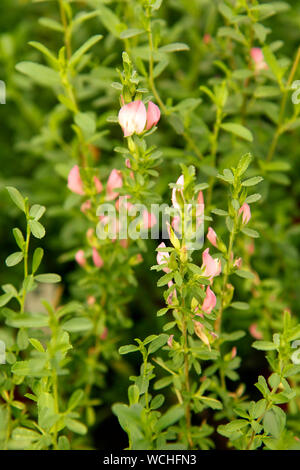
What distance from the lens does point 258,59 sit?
49.7 inches

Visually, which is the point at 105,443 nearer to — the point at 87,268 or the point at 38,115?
the point at 87,268

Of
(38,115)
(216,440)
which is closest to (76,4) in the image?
(38,115)

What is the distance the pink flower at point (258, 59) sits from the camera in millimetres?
1256

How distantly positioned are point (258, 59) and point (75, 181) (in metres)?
0.51

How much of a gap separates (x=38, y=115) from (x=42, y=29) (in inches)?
17.6

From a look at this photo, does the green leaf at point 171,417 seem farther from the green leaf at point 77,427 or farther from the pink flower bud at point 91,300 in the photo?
the pink flower bud at point 91,300

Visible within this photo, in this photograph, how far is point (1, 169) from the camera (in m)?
1.71

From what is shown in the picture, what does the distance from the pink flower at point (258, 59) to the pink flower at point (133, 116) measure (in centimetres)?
50

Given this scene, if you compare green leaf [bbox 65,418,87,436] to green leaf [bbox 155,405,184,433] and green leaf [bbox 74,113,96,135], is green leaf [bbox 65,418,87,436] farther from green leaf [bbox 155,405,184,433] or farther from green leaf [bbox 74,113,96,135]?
green leaf [bbox 74,113,96,135]

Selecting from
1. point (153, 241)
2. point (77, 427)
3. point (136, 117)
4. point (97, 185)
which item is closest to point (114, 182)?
point (97, 185)

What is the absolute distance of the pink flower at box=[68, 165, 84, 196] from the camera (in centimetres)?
111

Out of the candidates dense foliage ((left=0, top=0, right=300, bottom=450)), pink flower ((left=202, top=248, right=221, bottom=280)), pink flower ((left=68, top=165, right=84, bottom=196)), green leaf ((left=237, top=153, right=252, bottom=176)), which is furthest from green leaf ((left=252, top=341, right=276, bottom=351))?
pink flower ((left=68, top=165, right=84, bottom=196))

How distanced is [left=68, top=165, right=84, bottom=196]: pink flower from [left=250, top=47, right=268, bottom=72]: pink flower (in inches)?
18.8
